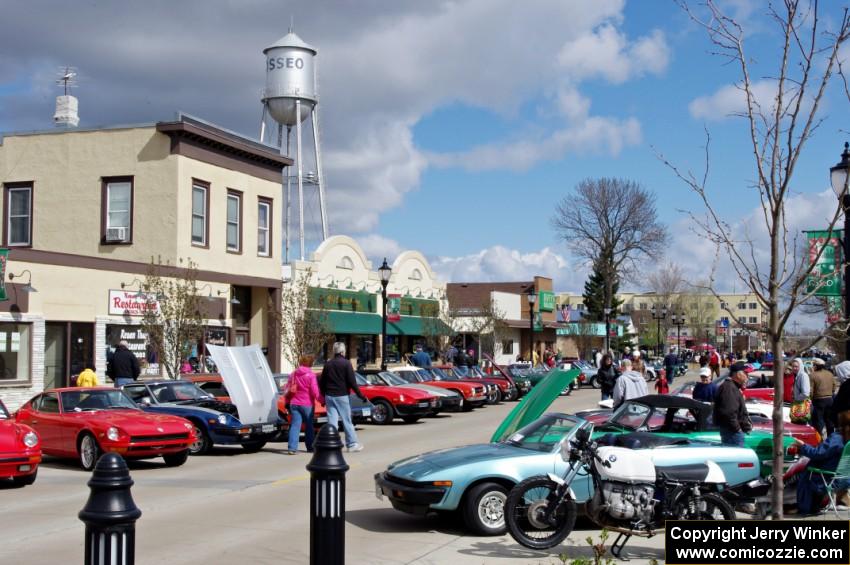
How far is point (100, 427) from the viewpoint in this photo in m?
14.1

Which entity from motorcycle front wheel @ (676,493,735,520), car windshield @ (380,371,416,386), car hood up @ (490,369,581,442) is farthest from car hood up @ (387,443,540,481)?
car windshield @ (380,371,416,386)

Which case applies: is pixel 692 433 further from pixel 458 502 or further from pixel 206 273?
pixel 206 273

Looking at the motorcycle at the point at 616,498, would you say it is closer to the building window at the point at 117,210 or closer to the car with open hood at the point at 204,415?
the car with open hood at the point at 204,415

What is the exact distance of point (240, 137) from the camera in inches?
1293

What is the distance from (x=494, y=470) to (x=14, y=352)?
17450mm

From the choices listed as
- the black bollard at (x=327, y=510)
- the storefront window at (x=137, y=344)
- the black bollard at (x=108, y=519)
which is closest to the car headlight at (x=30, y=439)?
the black bollard at (x=327, y=510)

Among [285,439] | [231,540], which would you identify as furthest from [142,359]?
[231,540]

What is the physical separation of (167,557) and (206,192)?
23.5 m

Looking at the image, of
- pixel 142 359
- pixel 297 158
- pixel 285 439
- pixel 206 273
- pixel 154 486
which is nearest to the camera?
pixel 154 486

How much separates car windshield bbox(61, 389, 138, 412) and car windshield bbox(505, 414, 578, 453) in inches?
314

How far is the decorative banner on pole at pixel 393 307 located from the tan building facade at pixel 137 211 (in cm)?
1074

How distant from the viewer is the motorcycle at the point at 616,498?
8.08 m

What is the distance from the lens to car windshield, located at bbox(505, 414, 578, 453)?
31.7 feet

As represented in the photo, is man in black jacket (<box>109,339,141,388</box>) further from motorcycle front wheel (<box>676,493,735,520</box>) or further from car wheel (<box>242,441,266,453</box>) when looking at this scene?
motorcycle front wheel (<box>676,493,735,520</box>)
